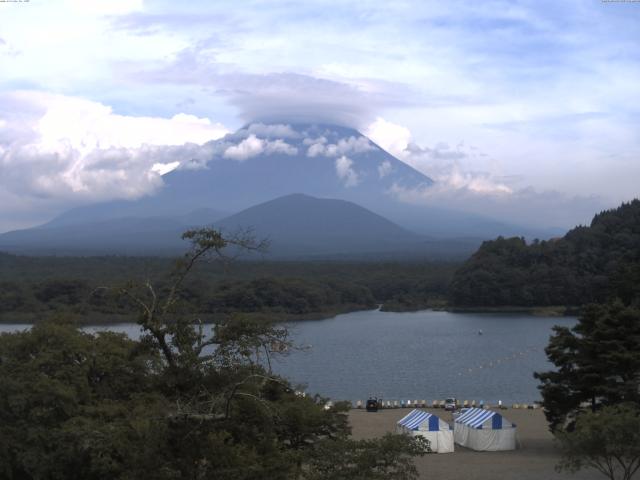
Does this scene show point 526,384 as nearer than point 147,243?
Yes

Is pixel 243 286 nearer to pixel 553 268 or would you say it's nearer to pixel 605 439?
pixel 553 268

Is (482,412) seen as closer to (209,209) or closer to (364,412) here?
(364,412)

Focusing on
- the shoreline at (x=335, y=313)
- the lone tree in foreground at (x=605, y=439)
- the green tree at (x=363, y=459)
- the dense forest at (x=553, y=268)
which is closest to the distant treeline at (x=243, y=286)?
the shoreline at (x=335, y=313)

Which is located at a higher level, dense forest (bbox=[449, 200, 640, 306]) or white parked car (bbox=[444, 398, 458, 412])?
dense forest (bbox=[449, 200, 640, 306])

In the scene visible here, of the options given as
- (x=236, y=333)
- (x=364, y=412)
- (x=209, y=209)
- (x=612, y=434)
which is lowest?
(x=364, y=412)

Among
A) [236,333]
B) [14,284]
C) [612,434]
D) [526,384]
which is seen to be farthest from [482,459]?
[14,284]

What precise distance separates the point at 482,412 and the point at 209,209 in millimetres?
146862

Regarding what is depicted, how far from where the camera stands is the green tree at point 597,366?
13.6m

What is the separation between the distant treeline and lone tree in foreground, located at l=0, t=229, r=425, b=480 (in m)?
23.6

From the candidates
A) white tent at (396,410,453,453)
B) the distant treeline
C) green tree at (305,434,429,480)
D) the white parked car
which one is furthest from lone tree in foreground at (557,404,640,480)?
the distant treeline

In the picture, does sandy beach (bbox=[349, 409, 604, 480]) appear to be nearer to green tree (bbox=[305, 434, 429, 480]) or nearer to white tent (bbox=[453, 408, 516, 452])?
white tent (bbox=[453, 408, 516, 452])

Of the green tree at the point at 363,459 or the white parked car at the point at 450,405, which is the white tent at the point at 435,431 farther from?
the green tree at the point at 363,459

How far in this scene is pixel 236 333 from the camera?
22.3 feet

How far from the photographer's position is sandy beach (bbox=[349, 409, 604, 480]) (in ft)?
40.7
